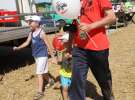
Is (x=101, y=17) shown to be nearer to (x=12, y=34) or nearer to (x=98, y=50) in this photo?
(x=98, y=50)

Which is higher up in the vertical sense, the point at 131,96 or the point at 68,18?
the point at 68,18

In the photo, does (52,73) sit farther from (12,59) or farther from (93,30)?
(93,30)

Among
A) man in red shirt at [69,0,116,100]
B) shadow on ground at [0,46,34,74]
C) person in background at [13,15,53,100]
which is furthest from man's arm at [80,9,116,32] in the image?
shadow on ground at [0,46,34,74]

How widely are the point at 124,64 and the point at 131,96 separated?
7.15 ft

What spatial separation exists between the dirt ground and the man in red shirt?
1.42m

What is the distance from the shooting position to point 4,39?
787 centimetres

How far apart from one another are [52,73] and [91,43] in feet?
10.8

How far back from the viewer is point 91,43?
4738 mm

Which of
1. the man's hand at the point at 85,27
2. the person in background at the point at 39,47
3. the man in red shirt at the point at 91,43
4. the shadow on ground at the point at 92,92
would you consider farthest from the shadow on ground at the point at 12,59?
the man's hand at the point at 85,27

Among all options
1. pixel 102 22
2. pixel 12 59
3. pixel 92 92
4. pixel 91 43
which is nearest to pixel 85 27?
pixel 102 22

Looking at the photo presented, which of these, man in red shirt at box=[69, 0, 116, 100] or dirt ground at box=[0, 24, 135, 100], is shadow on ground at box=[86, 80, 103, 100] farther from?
man in red shirt at box=[69, 0, 116, 100]

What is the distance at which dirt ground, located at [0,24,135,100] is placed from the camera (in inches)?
259

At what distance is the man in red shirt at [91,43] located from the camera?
15.0ft

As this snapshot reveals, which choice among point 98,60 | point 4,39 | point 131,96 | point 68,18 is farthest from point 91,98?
point 4,39
